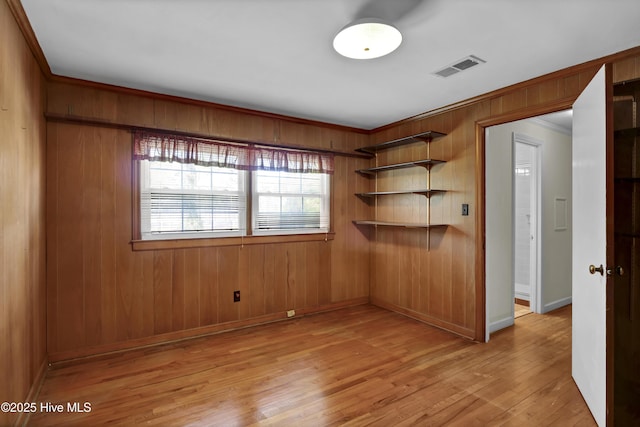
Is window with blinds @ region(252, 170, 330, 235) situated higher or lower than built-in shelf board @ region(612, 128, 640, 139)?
lower

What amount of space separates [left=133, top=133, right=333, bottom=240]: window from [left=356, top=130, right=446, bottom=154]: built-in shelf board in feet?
1.97

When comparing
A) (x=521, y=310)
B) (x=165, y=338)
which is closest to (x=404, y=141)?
(x=521, y=310)

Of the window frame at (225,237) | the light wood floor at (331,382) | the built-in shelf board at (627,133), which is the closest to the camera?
the light wood floor at (331,382)

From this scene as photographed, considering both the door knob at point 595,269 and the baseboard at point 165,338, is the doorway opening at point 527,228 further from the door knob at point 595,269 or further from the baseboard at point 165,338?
the baseboard at point 165,338

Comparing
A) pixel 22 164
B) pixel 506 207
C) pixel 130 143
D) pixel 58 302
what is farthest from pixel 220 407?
pixel 506 207

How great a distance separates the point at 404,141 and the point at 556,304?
3.04 metres

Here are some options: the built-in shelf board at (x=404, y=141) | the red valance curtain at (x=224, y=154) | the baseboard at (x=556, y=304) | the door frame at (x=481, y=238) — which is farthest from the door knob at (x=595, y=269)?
the red valance curtain at (x=224, y=154)

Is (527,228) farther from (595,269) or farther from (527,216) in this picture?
(595,269)

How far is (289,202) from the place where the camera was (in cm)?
409

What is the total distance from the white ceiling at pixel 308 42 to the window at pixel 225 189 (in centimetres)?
62

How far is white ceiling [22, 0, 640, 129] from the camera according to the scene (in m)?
1.86

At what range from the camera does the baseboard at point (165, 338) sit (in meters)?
2.84

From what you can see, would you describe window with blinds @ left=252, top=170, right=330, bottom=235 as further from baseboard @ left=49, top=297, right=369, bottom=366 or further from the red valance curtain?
baseboard @ left=49, top=297, right=369, bottom=366

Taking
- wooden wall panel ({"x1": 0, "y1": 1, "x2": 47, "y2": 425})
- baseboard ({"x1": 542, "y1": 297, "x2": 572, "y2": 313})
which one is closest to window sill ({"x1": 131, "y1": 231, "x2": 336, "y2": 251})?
wooden wall panel ({"x1": 0, "y1": 1, "x2": 47, "y2": 425})
